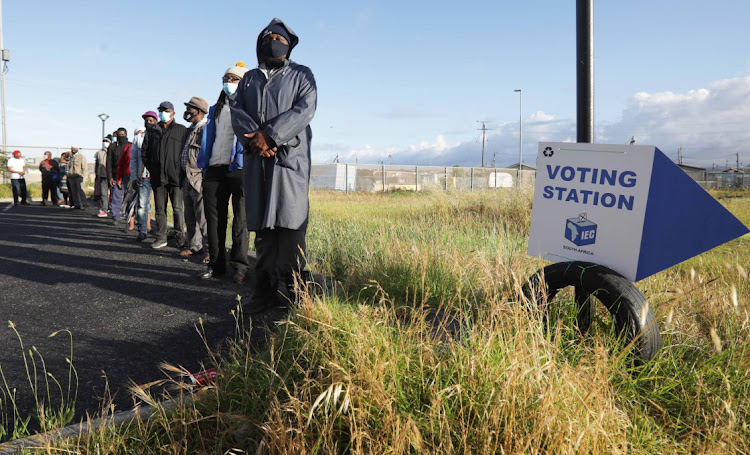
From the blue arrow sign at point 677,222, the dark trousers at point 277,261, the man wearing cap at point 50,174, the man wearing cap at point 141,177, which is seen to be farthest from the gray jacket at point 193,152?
the man wearing cap at point 50,174

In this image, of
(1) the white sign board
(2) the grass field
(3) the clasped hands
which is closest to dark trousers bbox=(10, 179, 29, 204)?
(3) the clasped hands

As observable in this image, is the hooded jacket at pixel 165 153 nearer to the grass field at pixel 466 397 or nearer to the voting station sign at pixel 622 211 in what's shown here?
the grass field at pixel 466 397

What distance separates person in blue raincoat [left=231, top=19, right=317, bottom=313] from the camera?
4.16 m

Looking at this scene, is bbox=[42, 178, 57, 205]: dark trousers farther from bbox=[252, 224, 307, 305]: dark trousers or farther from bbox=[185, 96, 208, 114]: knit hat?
bbox=[252, 224, 307, 305]: dark trousers

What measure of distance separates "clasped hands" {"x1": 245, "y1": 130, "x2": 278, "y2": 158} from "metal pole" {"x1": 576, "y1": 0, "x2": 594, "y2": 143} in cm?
221

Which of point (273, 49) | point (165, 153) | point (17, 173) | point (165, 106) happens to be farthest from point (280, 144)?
point (17, 173)

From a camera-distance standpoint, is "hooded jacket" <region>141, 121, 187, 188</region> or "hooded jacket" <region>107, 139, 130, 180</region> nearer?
"hooded jacket" <region>141, 121, 187, 188</region>

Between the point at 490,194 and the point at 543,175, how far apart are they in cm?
976

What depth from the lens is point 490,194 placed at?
12.8 metres

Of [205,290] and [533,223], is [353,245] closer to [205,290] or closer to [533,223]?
[205,290]

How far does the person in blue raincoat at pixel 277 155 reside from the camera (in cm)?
416

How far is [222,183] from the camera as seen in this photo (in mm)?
5688

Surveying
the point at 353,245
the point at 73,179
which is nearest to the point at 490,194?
the point at 353,245

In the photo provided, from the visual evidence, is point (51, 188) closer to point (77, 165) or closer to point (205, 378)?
point (77, 165)
